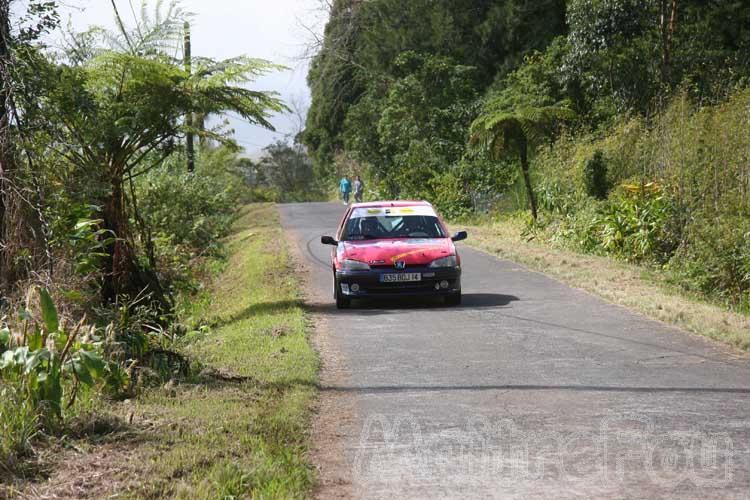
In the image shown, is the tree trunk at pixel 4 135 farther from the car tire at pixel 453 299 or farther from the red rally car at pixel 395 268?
the car tire at pixel 453 299

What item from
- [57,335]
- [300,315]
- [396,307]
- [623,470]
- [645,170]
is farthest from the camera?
[645,170]

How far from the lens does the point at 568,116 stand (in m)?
27.0

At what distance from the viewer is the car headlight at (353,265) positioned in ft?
48.0

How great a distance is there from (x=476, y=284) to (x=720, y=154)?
4.64m

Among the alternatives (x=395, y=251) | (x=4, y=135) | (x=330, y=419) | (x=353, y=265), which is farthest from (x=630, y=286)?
(x=4, y=135)

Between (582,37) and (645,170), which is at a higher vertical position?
(582,37)

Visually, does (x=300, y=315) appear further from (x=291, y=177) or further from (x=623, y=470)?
(x=291, y=177)

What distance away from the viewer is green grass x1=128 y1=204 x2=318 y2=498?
5.98 meters

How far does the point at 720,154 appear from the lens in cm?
1761

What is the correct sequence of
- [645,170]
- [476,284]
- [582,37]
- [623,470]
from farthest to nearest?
[582,37], [645,170], [476,284], [623,470]

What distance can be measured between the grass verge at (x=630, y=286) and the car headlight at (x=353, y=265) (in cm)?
353

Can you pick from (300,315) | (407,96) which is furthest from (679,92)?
(407,96)

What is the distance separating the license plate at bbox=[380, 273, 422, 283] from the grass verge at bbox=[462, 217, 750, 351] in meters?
2.80

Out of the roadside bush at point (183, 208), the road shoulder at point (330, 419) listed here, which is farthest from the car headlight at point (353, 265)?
the roadside bush at point (183, 208)
